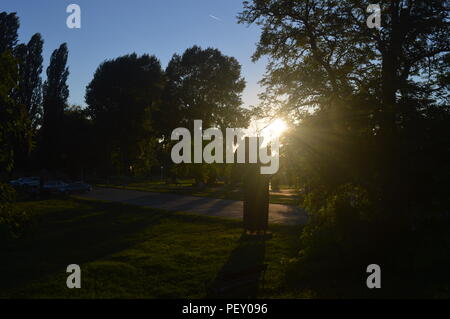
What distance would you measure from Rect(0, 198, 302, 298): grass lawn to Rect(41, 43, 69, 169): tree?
3263 cm

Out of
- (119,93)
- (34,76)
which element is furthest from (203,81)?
(34,76)

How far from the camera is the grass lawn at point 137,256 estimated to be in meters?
9.59

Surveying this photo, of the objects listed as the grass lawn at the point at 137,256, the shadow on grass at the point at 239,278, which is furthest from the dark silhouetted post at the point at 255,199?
the shadow on grass at the point at 239,278

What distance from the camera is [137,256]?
13086 millimetres

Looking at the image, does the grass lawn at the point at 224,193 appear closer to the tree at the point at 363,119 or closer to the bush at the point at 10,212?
→ the tree at the point at 363,119

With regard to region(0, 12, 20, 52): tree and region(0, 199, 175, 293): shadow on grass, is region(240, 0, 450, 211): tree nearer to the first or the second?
region(0, 199, 175, 293): shadow on grass

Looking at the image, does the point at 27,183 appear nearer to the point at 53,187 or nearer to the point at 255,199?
the point at 53,187

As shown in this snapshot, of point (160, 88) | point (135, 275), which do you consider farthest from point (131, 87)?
point (135, 275)

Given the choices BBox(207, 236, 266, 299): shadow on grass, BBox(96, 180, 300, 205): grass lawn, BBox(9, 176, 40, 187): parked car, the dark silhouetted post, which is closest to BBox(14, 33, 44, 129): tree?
BBox(9, 176, 40, 187): parked car

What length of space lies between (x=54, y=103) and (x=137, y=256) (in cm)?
4380

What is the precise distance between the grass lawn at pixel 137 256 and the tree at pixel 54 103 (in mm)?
32628

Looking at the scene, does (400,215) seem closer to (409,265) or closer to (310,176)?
(409,265)

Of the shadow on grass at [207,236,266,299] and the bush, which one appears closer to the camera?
the bush

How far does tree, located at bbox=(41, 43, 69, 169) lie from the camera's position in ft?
166
